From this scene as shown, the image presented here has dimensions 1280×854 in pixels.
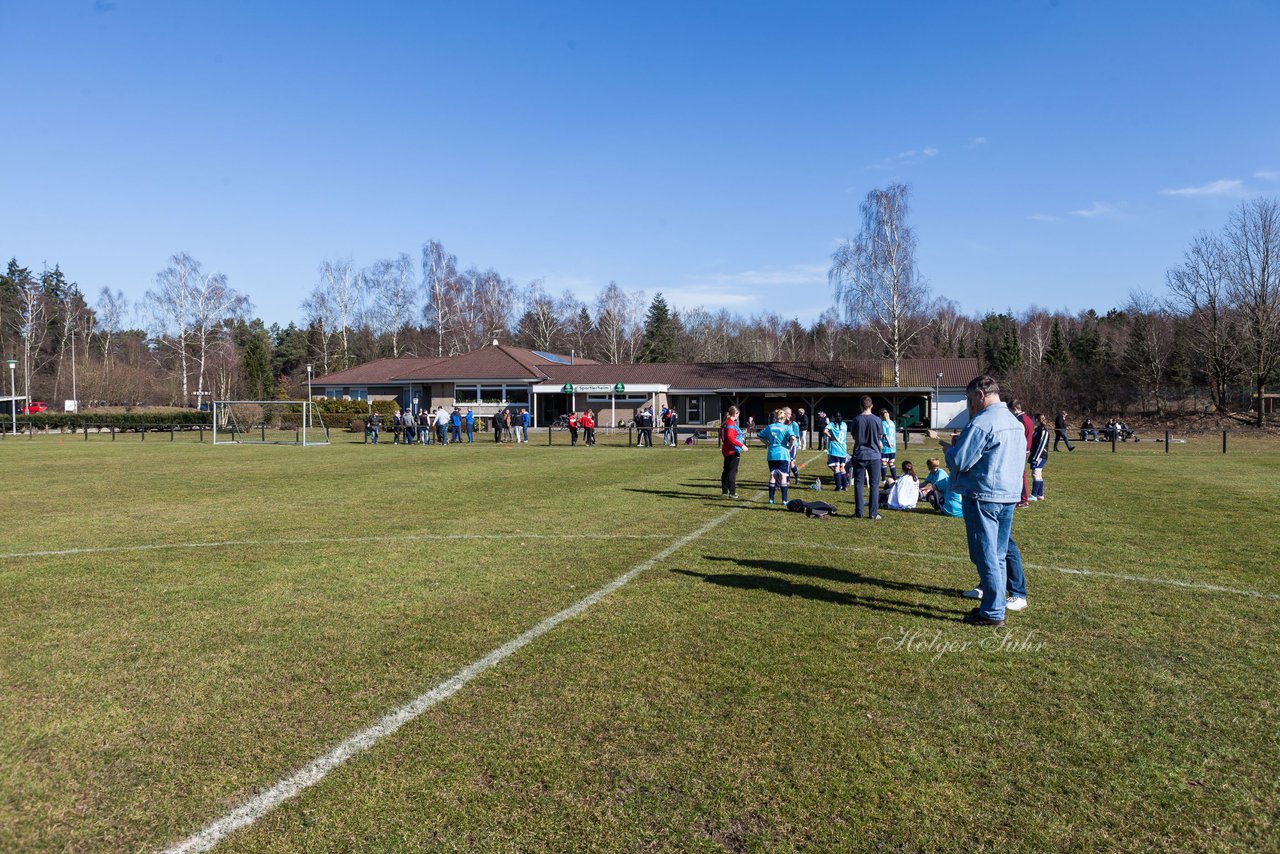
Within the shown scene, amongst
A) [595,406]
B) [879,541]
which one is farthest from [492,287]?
[879,541]

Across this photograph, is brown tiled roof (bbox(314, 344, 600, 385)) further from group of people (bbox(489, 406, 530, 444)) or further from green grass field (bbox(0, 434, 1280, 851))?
green grass field (bbox(0, 434, 1280, 851))

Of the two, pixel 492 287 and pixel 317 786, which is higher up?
pixel 492 287

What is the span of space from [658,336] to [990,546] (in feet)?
254

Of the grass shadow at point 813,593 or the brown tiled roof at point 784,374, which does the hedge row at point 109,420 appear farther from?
the grass shadow at point 813,593

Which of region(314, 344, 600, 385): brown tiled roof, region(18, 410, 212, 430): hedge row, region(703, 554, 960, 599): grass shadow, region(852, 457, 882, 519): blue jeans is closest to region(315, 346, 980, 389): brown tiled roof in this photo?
region(314, 344, 600, 385): brown tiled roof

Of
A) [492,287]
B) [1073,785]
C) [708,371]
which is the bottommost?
[1073,785]

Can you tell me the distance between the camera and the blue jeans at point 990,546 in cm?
589

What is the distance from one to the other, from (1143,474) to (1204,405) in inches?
1596

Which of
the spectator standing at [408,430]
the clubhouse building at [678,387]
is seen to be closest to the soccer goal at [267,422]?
the clubhouse building at [678,387]

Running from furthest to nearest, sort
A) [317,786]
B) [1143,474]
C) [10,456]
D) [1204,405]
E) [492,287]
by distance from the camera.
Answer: [492,287]
[1204,405]
[10,456]
[1143,474]
[317,786]

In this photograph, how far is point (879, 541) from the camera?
956cm

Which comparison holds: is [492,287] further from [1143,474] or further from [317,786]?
[317,786]

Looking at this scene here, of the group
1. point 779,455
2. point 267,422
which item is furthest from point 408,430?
point 779,455

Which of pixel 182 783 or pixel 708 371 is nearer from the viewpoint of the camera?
pixel 182 783
